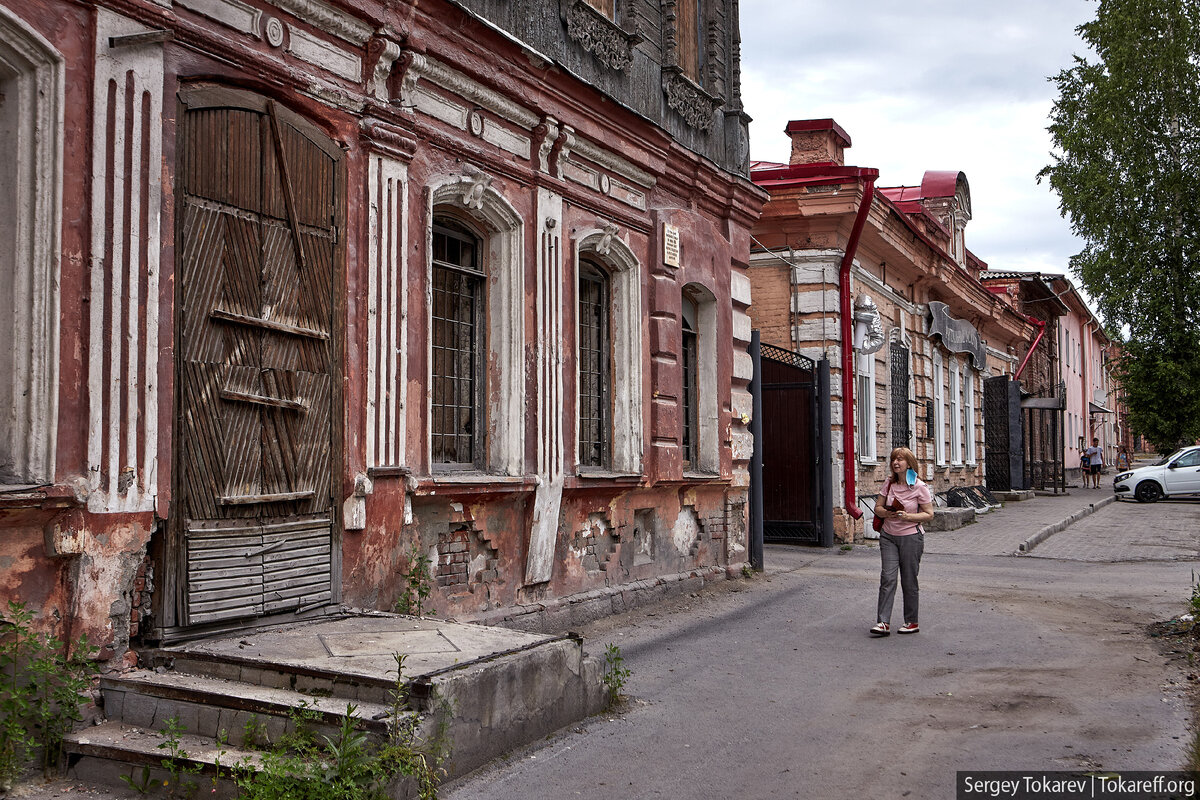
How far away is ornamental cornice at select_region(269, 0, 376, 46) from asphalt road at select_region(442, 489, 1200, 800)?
4458 millimetres

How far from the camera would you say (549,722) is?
5.56 metres

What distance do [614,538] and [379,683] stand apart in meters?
5.12

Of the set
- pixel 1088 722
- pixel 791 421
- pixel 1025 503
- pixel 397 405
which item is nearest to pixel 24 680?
pixel 397 405

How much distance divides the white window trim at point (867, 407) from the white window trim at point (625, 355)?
7790mm

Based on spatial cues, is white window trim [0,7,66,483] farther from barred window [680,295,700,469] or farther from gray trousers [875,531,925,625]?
barred window [680,295,700,469]

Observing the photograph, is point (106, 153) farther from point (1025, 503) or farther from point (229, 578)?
point (1025, 503)

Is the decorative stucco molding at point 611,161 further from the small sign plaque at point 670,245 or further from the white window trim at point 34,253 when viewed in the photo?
the white window trim at point 34,253

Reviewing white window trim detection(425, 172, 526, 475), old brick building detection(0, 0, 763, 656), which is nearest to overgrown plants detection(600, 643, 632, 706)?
old brick building detection(0, 0, 763, 656)

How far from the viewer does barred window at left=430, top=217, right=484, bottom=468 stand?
7.87 m

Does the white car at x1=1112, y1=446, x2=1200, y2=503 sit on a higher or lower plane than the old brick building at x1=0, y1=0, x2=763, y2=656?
lower

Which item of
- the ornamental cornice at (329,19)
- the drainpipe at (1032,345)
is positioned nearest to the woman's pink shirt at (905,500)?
the ornamental cornice at (329,19)

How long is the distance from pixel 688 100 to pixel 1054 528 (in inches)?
442

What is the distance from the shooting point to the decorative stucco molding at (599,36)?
363 inches

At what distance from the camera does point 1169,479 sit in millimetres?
26328
